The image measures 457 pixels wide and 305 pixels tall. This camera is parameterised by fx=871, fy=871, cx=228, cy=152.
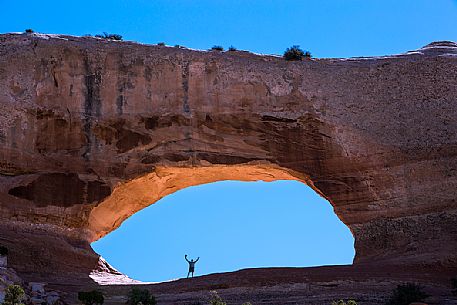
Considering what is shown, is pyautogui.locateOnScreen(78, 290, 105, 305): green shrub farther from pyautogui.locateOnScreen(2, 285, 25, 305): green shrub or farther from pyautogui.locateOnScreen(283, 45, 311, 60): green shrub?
pyautogui.locateOnScreen(283, 45, 311, 60): green shrub

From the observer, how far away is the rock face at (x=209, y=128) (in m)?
32.2

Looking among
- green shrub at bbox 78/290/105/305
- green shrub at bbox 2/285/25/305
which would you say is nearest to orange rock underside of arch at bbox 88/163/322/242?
green shrub at bbox 78/290/105/305

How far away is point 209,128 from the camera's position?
1340 inches

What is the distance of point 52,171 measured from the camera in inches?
1284

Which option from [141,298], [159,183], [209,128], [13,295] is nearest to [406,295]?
[141,298]

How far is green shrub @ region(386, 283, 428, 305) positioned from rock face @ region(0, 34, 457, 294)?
8.98 meters

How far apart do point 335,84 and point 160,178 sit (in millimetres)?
7908

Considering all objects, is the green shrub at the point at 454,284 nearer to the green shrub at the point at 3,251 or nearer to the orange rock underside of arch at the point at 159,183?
the orange rock underside of arch at the point at 159,183

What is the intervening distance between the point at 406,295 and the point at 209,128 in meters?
14.3

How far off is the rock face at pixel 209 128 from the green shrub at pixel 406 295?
898 cm

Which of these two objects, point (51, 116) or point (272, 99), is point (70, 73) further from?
point (272, 99)

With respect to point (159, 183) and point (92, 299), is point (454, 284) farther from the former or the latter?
point (159, 183)

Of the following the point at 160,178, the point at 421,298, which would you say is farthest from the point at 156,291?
the point at 160,178

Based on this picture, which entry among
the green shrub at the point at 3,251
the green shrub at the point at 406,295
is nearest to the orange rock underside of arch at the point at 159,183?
the green shrub at the point at 3,251
